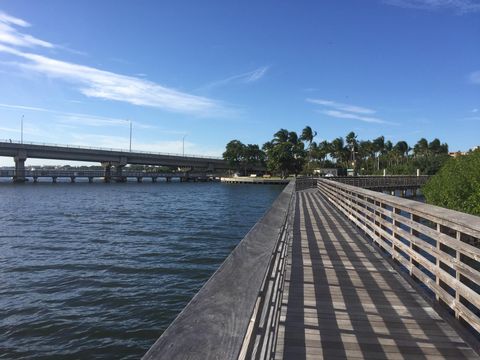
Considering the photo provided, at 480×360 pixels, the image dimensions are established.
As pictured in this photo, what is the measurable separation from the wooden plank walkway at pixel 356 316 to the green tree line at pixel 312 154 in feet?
332

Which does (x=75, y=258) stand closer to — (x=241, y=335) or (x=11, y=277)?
(x=11, y=277)

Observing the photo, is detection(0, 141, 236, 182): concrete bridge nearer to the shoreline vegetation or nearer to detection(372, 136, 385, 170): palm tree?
the shoreline vegetation

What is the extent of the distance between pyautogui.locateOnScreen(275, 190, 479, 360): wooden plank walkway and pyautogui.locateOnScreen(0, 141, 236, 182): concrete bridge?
9374 cm

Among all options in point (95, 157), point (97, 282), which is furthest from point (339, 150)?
point (97, 282)

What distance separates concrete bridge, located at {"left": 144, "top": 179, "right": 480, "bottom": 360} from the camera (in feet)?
4.91

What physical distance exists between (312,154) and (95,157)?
66827 mm

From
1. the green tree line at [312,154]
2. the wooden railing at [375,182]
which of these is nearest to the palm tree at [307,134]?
the green tree line at [312,154]

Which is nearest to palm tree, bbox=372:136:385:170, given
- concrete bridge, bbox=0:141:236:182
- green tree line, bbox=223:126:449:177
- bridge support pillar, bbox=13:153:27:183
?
green tree line, bbox=223:126:449:177

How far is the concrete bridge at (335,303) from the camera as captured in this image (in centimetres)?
150

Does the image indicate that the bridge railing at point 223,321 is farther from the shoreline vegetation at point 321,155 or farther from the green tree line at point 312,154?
the green tree line at point 312,154

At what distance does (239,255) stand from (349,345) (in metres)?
2.06

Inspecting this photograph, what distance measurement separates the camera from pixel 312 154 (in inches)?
5059

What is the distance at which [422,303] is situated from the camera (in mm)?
5004

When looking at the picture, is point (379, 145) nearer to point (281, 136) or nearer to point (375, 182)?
point (281, 136)
